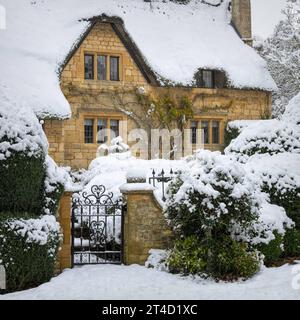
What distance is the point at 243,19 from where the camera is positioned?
23.5 m

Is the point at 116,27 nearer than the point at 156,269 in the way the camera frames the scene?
No

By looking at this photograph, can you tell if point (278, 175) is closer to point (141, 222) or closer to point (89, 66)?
point (141, 222)

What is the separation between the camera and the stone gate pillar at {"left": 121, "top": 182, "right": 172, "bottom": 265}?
8.73 m

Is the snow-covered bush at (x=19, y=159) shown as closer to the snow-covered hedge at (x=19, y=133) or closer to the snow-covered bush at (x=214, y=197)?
the snow-covered hedge at (x=19, y=133)

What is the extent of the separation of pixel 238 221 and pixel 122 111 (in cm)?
1175

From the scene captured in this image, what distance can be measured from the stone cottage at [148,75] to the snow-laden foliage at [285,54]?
8.30 ft

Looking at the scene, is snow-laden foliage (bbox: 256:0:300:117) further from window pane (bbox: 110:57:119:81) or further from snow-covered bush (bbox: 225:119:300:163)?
snow-covered bush (bbox: 225:119:300:163)

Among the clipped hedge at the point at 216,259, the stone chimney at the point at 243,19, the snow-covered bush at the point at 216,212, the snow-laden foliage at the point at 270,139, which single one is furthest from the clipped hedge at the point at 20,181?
the stone chimney at the point at 243,19

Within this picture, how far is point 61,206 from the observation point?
8508mm

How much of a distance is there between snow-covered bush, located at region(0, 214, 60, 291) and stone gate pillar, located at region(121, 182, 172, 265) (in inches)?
64.7

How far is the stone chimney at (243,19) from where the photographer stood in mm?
23469

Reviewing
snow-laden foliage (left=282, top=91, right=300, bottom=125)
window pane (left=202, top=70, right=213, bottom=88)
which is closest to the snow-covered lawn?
snow-laden foliage (left=282, top=91, right=300, bottom=125)

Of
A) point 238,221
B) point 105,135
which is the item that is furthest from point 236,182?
point 105,135
